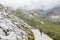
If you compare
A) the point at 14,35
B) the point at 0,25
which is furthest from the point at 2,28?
the point at 14,35

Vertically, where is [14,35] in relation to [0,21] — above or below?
below

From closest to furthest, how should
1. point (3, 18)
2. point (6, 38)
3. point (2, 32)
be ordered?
point (6, 38) < point (2, 32) < point (3, 18)

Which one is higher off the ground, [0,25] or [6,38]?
[0,25]

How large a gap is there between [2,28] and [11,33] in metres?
1.89

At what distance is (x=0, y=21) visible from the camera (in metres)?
32.4

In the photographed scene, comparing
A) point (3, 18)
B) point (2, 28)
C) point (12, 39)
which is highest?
point (3, 18)

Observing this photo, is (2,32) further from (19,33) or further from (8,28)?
(19,33)

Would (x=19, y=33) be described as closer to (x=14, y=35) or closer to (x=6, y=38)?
(x=14, y=35)

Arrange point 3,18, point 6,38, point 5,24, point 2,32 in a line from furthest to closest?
point 3,18, point 5,24, point 2,32, point 6,38

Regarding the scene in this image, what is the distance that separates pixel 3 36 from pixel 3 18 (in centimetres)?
726

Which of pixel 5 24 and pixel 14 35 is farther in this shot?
pixel 5 24

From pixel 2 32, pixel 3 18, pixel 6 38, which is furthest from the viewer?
pixel 3 18

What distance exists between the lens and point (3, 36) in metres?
27.7

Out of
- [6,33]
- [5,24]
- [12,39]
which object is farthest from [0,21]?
[12,39]
